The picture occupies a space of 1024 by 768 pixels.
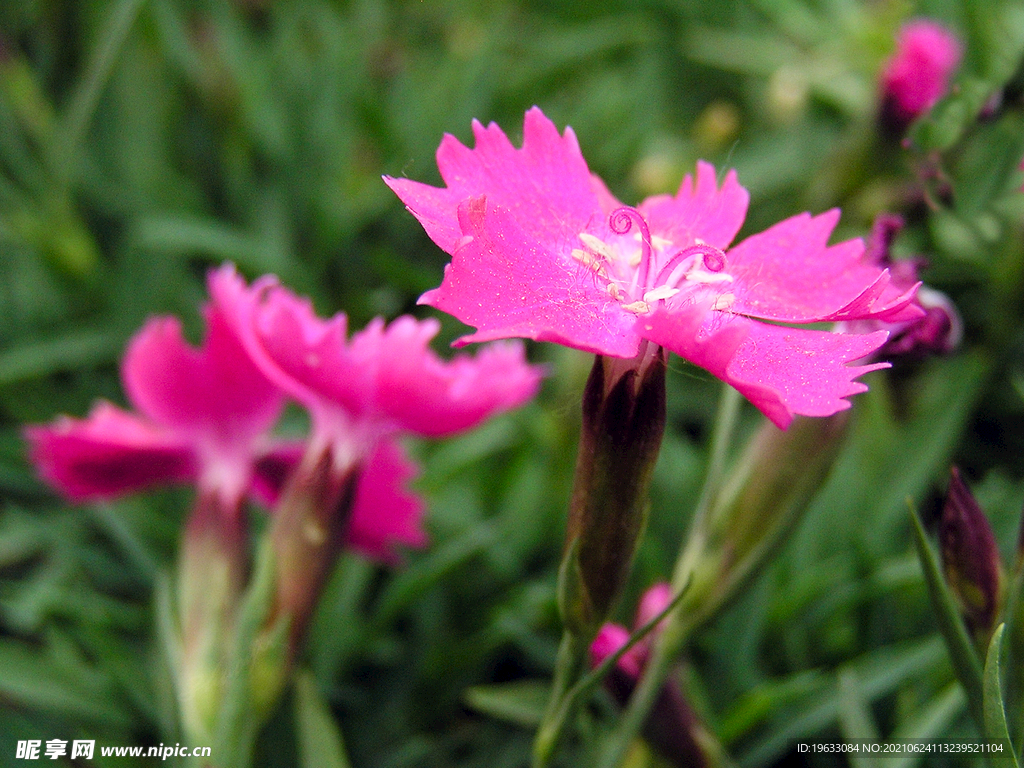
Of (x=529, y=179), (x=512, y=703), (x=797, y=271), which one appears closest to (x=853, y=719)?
(x=512, y=703)

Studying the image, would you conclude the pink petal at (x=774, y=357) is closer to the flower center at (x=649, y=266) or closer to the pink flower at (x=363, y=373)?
the flower center at (x=649, y=266)

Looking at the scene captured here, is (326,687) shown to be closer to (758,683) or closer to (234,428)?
(234,428)

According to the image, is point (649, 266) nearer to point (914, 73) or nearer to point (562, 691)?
point (562, 691)

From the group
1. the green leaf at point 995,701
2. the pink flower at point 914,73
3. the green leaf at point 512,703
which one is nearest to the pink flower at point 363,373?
the green leaf at point 512,703

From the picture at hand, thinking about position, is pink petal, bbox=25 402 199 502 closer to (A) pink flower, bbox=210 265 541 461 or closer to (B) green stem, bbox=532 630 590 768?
(A) pink flower, bbox=210 265 541 461

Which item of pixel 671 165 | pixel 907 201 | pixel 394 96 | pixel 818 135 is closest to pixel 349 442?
pixel 907 201

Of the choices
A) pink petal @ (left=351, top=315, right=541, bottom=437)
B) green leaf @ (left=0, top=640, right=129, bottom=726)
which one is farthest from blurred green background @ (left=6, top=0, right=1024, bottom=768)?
pink petal @ (left=351, top=315, right=541, bottom=437)
